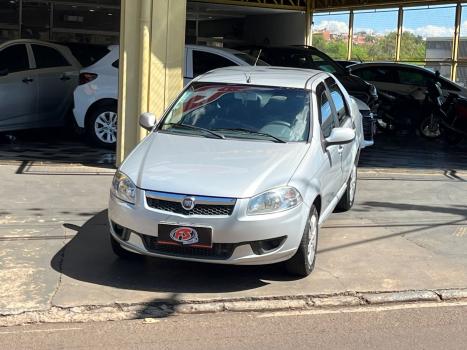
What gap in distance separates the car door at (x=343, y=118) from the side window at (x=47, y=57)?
6250 millimetres

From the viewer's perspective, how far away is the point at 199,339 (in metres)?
4.39

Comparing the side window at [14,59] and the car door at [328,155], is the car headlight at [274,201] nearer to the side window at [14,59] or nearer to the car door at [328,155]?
the car door at [328,155]

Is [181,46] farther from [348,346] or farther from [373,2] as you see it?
[373,2]

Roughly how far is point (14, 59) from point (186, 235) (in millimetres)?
7543

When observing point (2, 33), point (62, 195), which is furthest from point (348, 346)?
point (2, 33)

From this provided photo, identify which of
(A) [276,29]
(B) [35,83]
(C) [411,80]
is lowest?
(B) [35,83]

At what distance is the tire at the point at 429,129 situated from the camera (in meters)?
15.2

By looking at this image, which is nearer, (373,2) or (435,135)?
(435,135)

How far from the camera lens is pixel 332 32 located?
28688mm

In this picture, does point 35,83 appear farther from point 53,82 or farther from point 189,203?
point 189,203

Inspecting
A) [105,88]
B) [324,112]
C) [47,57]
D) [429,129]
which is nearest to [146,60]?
[105,88]

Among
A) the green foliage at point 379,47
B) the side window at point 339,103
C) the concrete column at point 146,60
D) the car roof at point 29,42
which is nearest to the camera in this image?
the side window at point 339,103

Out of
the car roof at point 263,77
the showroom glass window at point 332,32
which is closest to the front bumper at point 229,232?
the car roof at point 263,77

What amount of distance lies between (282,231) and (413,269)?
62.1 inches
